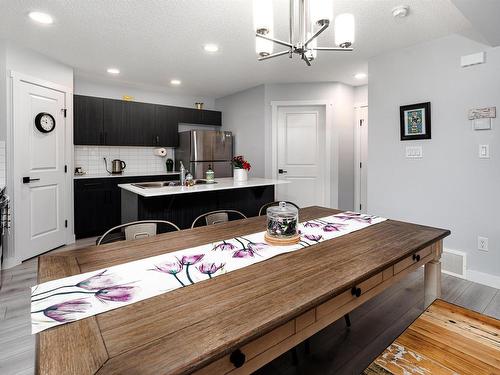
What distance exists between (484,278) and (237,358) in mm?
2983

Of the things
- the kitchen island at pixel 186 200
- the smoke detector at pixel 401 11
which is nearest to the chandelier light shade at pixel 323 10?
the smoke detector at pixel 401 11

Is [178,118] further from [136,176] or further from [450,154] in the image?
[450,154]

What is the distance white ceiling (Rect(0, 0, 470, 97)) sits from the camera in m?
2.39

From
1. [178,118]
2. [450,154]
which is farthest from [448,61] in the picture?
[178,118]

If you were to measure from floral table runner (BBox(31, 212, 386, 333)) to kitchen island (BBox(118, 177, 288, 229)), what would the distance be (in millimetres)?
1525

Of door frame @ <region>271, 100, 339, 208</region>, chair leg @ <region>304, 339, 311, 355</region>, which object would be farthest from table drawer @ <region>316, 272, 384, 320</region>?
door frame @ <region>271, 100, 339, 208</region>

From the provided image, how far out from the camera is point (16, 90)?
3227 millimetres

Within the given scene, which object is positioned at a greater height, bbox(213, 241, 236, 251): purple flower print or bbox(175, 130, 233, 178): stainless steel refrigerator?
bbox(175, 130, 233, 178): stainless steel refrigerator

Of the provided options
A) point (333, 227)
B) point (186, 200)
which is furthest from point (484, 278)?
point (186, 200)

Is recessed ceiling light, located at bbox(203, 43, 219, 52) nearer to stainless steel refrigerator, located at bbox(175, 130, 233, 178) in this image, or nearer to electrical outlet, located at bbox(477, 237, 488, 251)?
stainless steel refrigerator, located at bbox(175, 130, 233, 178)

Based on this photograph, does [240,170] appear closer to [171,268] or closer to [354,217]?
[354,217]

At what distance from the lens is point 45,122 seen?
3592mm

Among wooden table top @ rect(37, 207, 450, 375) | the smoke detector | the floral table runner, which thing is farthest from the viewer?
the smoke detector

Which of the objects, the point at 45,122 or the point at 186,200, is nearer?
the point at 186,200
